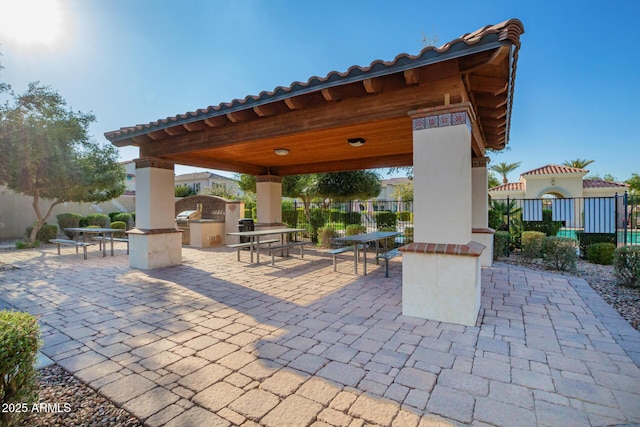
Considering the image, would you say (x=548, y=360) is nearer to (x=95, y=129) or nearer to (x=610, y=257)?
(x=610, y=257)

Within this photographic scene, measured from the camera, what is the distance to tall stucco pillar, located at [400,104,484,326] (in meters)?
3.60

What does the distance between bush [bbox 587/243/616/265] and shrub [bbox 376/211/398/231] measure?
5.67 metres

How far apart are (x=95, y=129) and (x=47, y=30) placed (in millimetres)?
6358

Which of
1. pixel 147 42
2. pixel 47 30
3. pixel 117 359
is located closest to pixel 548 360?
pixel 117 359

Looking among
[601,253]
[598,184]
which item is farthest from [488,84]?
[598,184]

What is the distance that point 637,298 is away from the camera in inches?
189

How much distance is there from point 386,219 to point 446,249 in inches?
318

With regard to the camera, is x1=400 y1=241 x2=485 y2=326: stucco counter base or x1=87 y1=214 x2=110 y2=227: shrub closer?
x1=400 y1=241 x2=485 y2=326: stucco counter base

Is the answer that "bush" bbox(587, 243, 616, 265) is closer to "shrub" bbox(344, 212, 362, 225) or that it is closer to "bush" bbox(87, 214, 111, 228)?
"shrub" bbox(344, 212, 362, 225)

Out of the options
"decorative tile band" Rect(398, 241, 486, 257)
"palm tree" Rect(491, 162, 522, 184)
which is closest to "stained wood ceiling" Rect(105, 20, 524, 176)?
"decorative tile band" Rect(398, 241, 486, 257)

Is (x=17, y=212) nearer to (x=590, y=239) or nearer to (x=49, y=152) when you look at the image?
(x=49, y=152)

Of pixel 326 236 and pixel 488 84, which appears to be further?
pixel 326 236

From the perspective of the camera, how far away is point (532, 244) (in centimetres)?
822

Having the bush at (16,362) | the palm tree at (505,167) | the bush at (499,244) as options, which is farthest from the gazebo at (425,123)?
the palm tree at (505,167)
